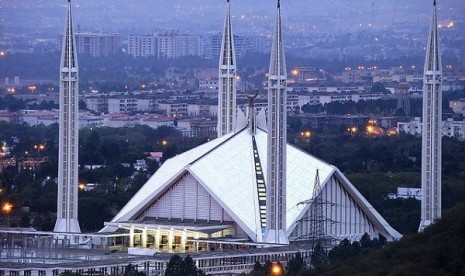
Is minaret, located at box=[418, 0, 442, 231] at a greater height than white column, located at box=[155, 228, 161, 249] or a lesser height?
greater

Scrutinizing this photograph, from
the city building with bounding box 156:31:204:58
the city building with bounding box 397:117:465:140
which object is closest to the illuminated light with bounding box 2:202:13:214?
the city building with bounding box 397:117:465:140

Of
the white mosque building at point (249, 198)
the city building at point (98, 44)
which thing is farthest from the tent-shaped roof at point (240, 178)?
the city building at point (98, 44)

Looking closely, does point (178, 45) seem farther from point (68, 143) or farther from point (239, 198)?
point (239, 198)

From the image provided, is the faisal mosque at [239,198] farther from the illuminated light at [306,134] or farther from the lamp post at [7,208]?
the illuminated light at [306,134]

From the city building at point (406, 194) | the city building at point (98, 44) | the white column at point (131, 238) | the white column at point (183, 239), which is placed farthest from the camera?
the city building at point (98, 44)

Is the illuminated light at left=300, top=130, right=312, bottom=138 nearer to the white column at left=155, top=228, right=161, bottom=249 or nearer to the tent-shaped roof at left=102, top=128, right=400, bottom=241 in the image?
the tent-shaped roof at left=102, top=128, right=400, bottom=241

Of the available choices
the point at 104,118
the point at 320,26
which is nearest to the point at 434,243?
the point at 104,118
